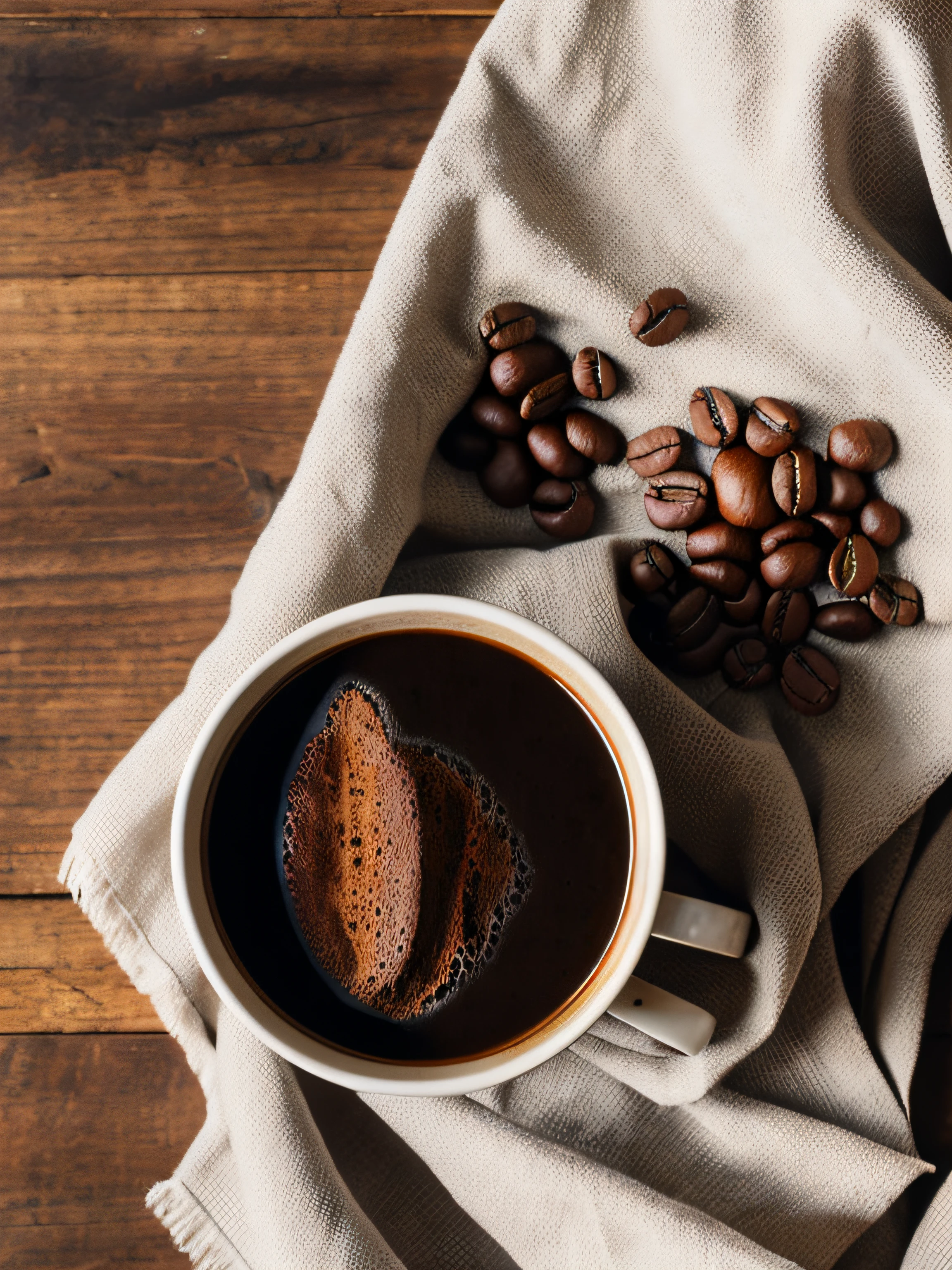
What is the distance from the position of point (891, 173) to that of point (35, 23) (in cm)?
89

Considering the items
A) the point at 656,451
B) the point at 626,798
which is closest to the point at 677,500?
the point at 656,451

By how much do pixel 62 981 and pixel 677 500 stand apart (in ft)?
2.53

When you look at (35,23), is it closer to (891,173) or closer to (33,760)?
(33,760)

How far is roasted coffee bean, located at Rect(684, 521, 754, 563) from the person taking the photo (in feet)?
3.04

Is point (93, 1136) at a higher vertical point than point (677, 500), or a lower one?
lower

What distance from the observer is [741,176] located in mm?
920

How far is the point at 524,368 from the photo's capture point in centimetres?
94

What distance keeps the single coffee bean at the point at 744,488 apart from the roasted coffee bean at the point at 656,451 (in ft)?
0.13

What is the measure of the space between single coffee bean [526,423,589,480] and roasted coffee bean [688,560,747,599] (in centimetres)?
14

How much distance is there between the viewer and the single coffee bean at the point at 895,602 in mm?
922

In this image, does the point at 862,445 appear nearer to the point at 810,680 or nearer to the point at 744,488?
the point at 744,488

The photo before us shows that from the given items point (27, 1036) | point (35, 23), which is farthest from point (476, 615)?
point (35, 23)

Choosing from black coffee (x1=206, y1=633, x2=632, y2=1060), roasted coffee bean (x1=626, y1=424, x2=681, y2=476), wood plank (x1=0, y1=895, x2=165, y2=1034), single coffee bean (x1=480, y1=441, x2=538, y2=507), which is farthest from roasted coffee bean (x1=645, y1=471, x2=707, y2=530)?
wood plank (x1=0, y1=895, x2=165, y2=1034)

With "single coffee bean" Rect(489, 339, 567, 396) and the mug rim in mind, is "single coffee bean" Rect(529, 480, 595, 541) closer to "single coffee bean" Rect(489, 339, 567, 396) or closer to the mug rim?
"single coffee bean" Rect(489, 339, 567, 396)
